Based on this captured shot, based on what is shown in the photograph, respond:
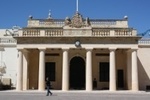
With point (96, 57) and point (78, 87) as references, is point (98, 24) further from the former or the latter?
point (78, 87)

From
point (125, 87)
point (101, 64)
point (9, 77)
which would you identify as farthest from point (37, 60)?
point (125, 87)

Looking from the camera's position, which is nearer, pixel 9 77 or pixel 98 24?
pixel 98 24

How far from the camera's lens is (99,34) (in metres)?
30.0

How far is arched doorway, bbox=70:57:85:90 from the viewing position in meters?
33.4

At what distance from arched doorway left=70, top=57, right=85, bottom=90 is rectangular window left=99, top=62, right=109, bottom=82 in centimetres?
187

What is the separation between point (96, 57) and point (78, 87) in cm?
380

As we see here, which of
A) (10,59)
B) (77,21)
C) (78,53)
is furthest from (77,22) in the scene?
(10,59)

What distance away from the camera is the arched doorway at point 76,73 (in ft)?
110

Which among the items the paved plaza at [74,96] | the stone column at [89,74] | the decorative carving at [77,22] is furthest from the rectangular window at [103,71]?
the paved plaza at [74,96]

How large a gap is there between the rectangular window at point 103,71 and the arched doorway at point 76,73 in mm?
1872

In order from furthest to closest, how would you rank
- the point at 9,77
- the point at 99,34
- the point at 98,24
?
1. the point at 9,77
2. the point at 98,24
3. the point at 99,34

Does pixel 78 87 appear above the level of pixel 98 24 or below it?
below

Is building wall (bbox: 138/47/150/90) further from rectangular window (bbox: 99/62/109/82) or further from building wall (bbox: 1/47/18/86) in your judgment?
building wall (bbox: 1/47/18/86)

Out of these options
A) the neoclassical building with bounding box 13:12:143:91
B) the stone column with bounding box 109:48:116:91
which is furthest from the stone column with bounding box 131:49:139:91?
the stone column with bounding box 109:48:116:91
